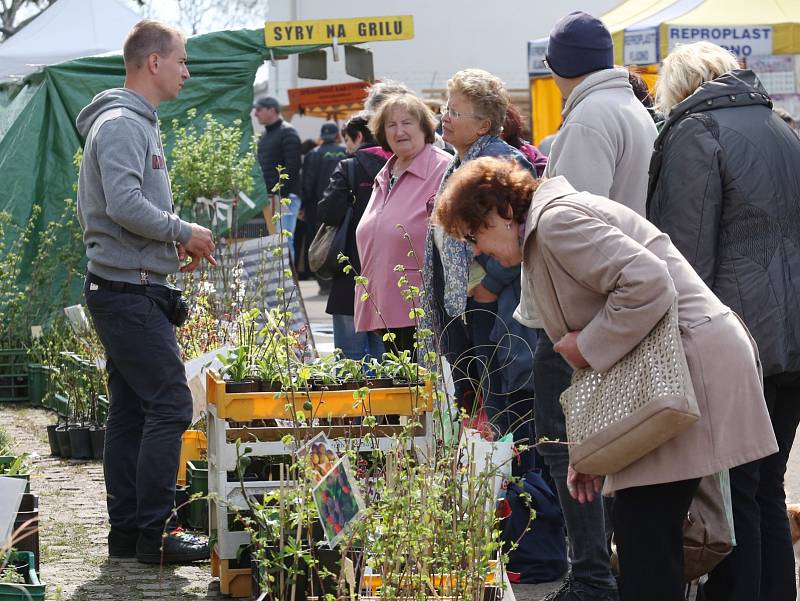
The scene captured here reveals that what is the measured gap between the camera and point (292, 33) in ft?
36.2

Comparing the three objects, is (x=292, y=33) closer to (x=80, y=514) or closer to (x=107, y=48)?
(x=107, y=48)

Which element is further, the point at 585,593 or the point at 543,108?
the point at 543,108

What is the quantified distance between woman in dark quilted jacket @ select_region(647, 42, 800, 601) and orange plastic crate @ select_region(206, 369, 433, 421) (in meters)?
1.04

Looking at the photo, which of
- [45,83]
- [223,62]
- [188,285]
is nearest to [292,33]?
[223,62]

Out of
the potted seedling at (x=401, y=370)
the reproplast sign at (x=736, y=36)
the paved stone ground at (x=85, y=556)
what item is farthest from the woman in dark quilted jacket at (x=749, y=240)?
the reproplast sign at (x=736, y=36)

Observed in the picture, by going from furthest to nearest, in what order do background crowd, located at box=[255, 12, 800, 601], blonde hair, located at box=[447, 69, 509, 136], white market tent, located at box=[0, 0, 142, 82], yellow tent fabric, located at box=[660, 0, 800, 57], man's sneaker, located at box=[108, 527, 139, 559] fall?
white market tent, located at box=[0, 0, 142, 82]
yellow tent fabric, located at box=[660, 0, 800, 57]
blonde hair, located at box=[447, 69, 509, 136]
man's sneaker, located at box=[108, 527, 139, 559]
background crowd, located at box=[255, 12, 800, 601]

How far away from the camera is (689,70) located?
4188 mm

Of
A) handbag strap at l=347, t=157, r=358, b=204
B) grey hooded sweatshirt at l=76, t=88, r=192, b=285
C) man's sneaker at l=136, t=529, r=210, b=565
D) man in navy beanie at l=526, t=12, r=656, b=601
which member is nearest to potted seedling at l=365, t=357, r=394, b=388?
man in navy beanie at l=526, t=12, r=656, b=601

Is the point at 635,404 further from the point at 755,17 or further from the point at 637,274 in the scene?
the point at 755,17

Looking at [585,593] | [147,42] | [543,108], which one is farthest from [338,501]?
[543,108]

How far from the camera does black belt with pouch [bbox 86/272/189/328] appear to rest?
16.5 feet

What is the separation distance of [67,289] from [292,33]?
9.54ft

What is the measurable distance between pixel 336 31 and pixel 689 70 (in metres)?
7.33

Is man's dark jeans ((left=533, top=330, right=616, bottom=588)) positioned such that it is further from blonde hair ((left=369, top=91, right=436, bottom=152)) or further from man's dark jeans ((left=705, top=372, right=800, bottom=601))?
blonde hair ((left=369, top=91, right=436, bottom=152))
